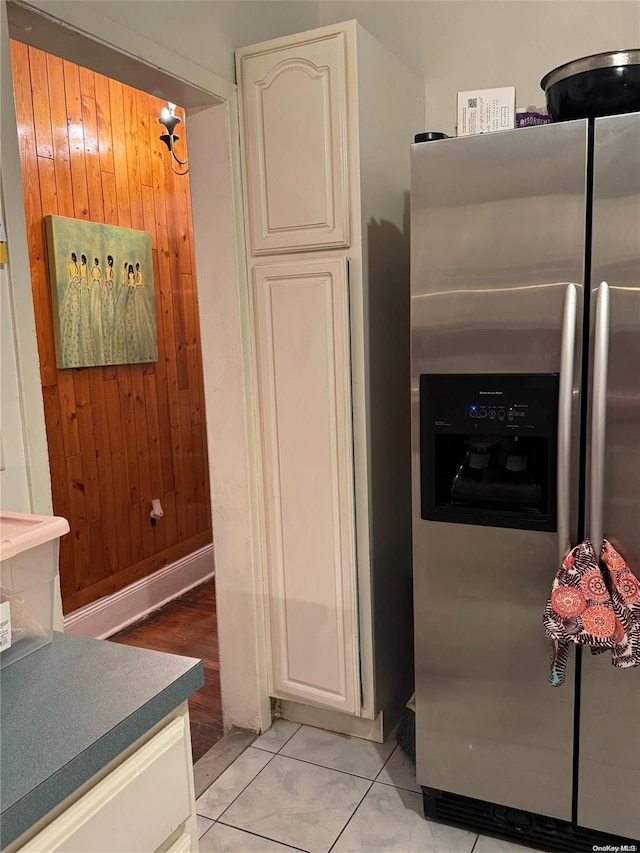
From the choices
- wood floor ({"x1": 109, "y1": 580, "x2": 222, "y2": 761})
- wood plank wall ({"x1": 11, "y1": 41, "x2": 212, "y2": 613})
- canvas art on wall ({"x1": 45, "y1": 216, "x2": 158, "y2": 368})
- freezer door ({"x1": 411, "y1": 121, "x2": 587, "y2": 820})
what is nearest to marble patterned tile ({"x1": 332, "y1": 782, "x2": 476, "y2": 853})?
freezer door ({"x1": 411, "y1": 121, "x2": 587, "y2": 820})

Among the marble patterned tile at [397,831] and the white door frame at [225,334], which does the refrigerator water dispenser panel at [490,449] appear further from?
the marble patterned tile at [397,831]

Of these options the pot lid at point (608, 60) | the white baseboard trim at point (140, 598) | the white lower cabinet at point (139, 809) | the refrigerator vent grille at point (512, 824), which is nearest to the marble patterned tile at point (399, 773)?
the refrigerator vent grille at point (512, 824)

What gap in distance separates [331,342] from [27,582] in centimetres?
119

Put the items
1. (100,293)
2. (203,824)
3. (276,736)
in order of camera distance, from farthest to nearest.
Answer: (100,293)
(276,736)
(203,824)

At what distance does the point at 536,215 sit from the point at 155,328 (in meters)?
2.38

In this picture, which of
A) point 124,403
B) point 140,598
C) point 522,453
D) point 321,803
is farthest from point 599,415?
point 140,598

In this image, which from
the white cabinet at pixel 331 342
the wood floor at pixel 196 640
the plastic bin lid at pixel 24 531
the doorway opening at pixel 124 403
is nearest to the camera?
the plastic bin lid at pixel 24 531

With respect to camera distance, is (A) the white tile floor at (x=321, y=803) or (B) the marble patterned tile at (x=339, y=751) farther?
(B) the marble patterned tile at (x=339, y=751)

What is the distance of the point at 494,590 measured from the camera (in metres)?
1.81

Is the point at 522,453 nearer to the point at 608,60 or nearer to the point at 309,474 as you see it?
the point at 309,474

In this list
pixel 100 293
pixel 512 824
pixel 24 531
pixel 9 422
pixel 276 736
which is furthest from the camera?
pixel 100 293

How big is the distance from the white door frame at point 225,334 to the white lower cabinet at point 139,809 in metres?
1.19

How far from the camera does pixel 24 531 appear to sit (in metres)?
1.22

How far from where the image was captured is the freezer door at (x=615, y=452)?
1553mm
